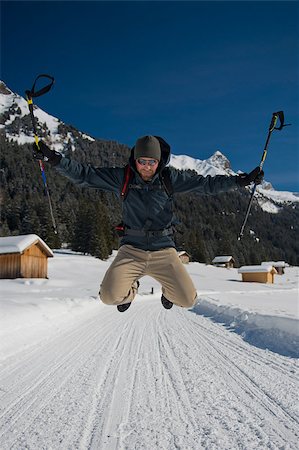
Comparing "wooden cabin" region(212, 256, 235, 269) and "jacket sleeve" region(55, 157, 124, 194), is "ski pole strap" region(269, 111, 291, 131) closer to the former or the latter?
"jacket sleeve" region(55, 157, 124, 194)

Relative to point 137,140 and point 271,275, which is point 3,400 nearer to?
point 137,140

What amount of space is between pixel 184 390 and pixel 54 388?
5.60 feet

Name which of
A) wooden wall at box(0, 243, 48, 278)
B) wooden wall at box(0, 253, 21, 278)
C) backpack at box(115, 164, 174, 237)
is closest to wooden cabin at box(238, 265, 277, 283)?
wooden wall at box(0, 243, 48, 278)

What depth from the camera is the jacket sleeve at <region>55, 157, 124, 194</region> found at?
5.68 metres

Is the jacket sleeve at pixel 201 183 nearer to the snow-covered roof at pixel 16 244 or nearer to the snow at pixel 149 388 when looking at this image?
the snow at pixel 149 388

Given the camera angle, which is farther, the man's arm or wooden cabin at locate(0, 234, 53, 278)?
wooden cabin at locate(0, 234, 53, 278)

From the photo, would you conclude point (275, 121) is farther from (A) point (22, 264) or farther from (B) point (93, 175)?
(A) point (22, 264)

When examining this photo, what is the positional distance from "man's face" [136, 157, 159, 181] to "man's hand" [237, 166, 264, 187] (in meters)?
1.46

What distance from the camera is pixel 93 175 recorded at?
5824mm

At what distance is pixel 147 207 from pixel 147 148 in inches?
34.0

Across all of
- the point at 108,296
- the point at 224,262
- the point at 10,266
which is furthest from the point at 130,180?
the point at 224,262

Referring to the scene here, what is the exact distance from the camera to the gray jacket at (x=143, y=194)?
18.6 ft

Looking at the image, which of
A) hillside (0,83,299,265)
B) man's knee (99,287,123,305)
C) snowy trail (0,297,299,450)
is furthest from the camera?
hillside (0,83,299,265)

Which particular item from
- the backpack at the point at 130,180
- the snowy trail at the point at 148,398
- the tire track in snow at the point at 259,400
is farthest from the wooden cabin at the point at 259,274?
the backpack at the point at 130,180
